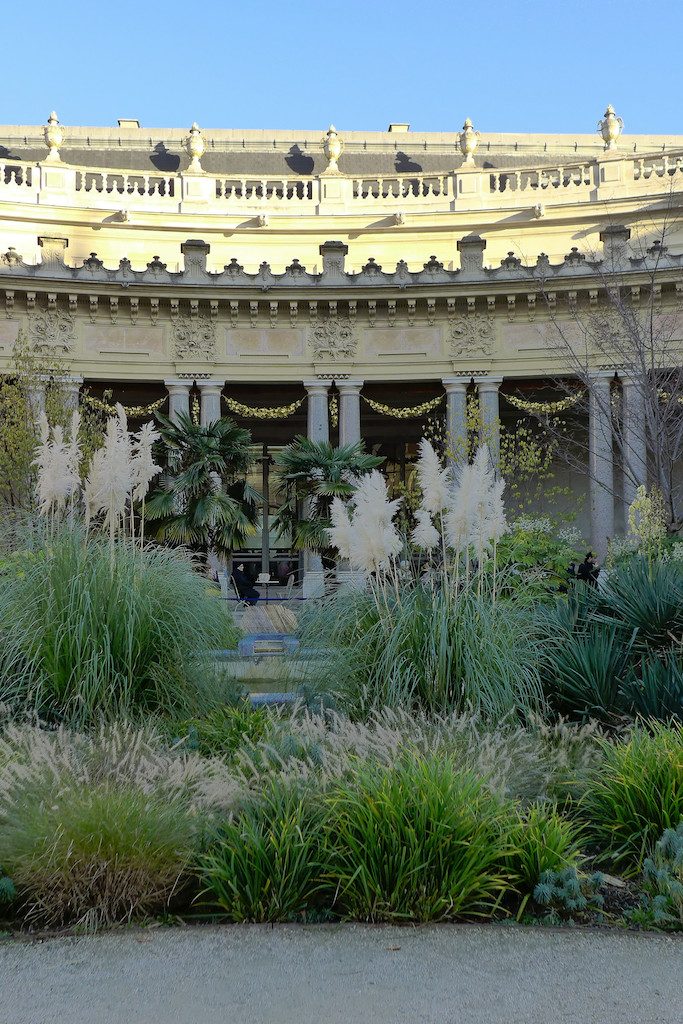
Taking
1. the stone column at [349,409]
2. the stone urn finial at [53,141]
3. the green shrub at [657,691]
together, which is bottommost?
the green shrub at [657,691]

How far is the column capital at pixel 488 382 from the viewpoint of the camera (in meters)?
26.2

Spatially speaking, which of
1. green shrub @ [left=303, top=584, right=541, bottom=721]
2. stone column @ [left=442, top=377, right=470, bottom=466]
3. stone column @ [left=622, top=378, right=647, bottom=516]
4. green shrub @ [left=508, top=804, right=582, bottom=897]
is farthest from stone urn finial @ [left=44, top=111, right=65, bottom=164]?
green shrub @ [left=508, top=804, right=582, bottom=897]

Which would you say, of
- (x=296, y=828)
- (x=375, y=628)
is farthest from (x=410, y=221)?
(x=296, y=828)

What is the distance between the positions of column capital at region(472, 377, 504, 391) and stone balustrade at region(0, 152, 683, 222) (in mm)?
5960

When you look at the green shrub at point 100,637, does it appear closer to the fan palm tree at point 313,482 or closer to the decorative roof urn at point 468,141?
the fan palm tree at point 313,482

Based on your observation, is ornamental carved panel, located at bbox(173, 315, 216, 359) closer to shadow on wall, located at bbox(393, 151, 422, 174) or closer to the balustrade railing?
the balustrade railing

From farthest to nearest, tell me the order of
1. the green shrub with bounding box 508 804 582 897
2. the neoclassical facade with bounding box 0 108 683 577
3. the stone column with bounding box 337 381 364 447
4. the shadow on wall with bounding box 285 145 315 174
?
the shadow on wall with bounding box 285 145 315 174, the stone column with bounding box 337 381 364 447, the neoclassical facade with bounding box 0 108 683 577, the green shrub with bounding box 508 804 582 897

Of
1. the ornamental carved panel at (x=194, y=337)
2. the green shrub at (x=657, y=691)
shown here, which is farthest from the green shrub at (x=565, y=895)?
the ornamental carved panel at (x=194, y=337)

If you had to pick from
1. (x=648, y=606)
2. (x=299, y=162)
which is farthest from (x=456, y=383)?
(x=648, y=606)

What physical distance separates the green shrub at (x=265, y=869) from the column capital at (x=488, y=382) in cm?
2276

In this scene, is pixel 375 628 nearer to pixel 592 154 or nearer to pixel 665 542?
pixel 665 542

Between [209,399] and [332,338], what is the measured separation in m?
3.89

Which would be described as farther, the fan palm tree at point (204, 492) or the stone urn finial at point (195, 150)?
the stone urn finial at point (195, 150)

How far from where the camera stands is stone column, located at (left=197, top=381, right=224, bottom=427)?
25.8 meters
